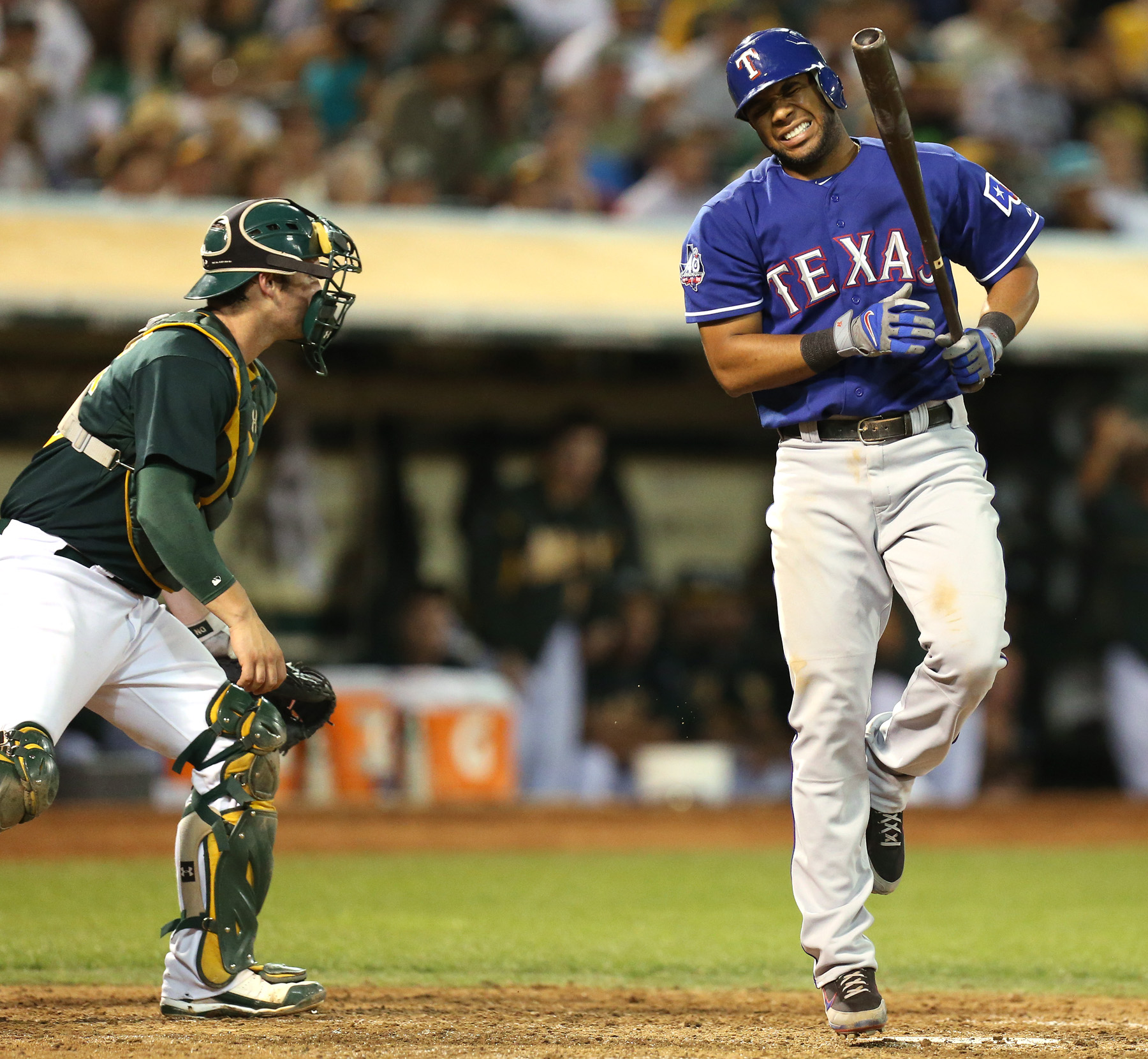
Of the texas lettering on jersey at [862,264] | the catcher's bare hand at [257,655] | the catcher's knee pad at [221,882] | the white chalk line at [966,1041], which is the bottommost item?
the white chalk line at [966,1041]

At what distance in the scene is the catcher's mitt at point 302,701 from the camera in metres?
3.90

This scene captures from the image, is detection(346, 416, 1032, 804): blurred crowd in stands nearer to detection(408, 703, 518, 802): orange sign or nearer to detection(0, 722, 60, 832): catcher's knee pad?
detection(408, 703, 518, 802): orange sign

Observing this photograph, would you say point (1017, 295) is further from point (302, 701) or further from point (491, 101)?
point (491, 101)

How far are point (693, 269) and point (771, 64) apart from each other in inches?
18.7

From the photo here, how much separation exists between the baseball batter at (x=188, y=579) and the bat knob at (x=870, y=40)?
1.25 m

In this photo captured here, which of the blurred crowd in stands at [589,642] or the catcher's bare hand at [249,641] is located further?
the blurred crowd in stands at [589,642]

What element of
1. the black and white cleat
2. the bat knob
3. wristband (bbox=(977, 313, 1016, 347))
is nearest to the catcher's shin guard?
the black and white cleat

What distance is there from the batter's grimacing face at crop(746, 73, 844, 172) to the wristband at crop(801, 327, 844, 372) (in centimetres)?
43

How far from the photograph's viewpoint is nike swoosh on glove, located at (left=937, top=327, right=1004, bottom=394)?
3547 millimetres

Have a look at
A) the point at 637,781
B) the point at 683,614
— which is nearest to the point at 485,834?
the point at 637,781

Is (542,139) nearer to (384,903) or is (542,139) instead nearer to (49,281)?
(49,281)

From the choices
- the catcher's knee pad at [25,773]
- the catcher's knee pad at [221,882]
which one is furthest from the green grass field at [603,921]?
the catcher's knee pad at [25,773]

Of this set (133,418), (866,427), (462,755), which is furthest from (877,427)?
(462,755)

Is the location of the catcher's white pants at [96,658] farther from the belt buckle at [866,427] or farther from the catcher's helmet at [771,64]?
the catcher's helmet at [771,64]
